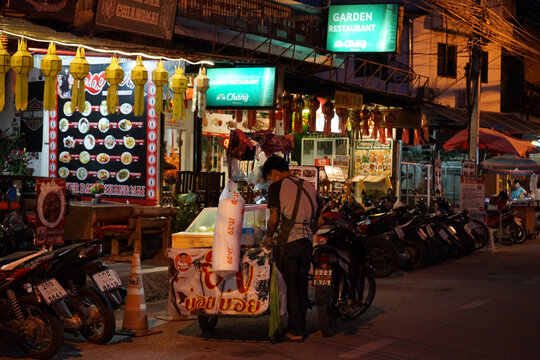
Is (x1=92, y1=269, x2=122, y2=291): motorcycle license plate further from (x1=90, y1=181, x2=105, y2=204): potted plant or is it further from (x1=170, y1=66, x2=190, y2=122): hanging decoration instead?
(x1=170, y1=66, x2=190, y2=122): hanging decoration

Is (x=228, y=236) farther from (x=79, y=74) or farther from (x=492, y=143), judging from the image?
(x=492, y=143)

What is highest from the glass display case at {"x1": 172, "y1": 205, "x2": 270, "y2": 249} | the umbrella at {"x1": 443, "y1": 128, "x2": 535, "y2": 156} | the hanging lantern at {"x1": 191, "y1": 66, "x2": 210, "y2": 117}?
the hanging lantern at {"x1": 191, "y1": 66, "x2": 210, "y2": 117}

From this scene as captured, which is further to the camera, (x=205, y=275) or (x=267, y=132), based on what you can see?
(x=267, y=132)

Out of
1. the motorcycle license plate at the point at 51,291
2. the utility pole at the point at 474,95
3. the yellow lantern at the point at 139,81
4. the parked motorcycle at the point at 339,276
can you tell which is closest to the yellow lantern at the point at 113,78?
the yellow lantern at the point at 139,81

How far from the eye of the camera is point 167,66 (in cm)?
1347

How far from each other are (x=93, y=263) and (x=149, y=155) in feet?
20.3

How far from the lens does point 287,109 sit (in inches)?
757

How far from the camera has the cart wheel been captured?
861 centimetres

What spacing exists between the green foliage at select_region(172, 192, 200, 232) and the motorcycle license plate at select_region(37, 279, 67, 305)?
22.8 ft

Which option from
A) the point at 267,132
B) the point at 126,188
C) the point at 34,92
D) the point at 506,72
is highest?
the point at 506,72

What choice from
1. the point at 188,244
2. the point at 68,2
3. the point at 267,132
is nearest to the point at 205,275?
the point at 188,244

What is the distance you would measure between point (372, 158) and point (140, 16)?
49.9 feet

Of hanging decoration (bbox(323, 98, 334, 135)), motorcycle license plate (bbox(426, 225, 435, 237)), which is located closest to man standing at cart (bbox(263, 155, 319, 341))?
motorcycle license plate (bbox(426, 225, 435, 237))

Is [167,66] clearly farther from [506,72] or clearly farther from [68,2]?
[506,72]
